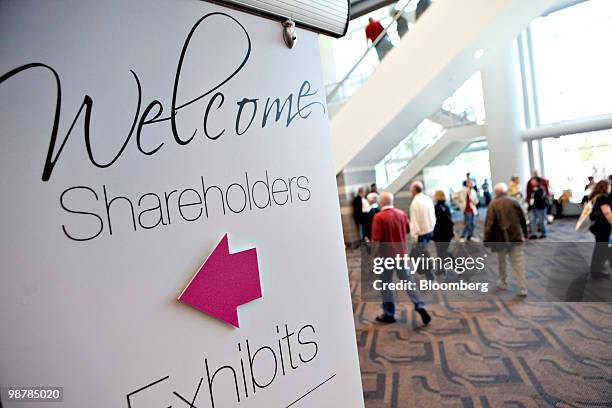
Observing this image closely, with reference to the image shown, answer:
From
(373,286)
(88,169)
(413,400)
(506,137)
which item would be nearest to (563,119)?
(506,137)

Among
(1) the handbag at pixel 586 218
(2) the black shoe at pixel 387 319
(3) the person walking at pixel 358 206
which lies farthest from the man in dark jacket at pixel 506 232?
(3) the person walking at pixel 358 206

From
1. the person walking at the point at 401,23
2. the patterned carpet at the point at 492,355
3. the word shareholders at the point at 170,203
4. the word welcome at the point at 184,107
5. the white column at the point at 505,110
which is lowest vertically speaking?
the patterned carpet at the point at 492,355

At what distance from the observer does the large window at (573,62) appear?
30.4 ft

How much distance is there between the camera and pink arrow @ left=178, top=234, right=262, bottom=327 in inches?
52.8

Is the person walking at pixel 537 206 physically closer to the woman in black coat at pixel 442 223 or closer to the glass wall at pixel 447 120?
the woman in black coat at pixel 442 223

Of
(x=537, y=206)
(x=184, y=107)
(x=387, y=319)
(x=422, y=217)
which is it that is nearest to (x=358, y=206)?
(x=422, y=217)

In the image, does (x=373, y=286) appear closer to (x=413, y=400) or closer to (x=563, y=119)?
(x=413, y=400)

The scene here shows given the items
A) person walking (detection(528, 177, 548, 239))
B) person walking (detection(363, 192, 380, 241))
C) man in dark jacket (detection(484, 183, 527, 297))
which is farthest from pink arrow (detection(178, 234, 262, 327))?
person walking (detection(528, 177, 548, 239))

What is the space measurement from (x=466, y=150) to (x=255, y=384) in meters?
14.5

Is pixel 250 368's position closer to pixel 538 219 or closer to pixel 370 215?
pixel 370 215

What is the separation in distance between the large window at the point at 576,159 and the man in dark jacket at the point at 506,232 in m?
6.17

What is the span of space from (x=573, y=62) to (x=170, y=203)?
1160 cm

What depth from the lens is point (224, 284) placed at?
1419 mm

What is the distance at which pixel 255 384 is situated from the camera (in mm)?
1490
